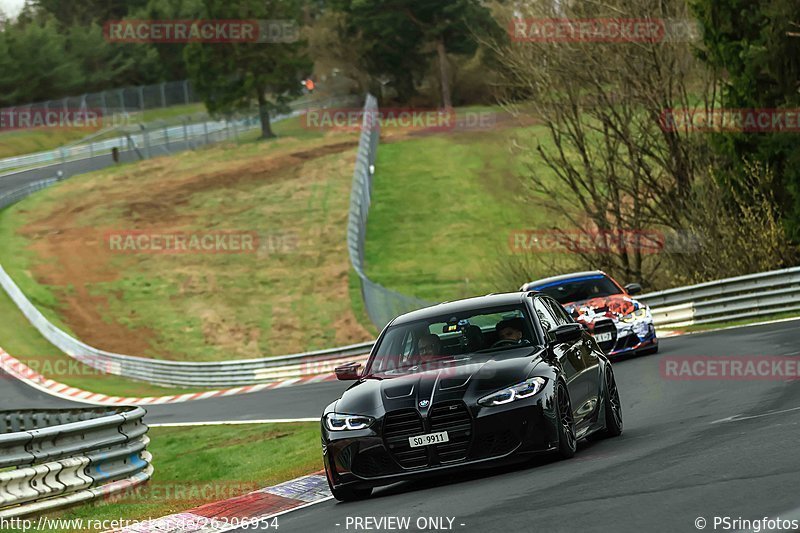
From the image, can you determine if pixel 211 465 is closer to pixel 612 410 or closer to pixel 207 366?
pixel 612 410

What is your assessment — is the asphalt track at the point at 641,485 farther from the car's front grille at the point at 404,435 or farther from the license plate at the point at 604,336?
the license plate at the point at 604,336

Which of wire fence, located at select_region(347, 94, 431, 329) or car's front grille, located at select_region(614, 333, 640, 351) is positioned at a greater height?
car's front grille, located at select_region(614, 333, 640, 351)

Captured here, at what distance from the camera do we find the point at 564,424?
10477 millimetres

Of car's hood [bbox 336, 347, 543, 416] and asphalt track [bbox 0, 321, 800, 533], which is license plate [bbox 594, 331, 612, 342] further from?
car's hood [bbox 336, 347, 543, 416]

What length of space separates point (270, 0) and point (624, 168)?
53278 millimetres

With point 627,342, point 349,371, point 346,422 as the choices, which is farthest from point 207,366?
point 346,422

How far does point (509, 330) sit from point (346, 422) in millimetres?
1709

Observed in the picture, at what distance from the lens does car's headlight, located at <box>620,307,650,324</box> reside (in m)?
21.1

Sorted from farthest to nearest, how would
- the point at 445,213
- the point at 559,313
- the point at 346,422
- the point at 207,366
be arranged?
the point at 445,213 < the point at 207,366 < the point at 559,313 < the point at 346,422

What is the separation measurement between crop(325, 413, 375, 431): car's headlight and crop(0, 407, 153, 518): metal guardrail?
2.71 m

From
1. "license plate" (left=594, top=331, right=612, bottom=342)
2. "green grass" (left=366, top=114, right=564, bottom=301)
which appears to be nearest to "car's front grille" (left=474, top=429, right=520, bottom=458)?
"license plate" (left=594, top=331, right=612, bottom=342)

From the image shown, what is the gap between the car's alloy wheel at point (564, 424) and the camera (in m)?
10.4

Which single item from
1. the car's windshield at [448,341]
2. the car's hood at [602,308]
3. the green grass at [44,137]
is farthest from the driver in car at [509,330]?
the green grass at [44,137]

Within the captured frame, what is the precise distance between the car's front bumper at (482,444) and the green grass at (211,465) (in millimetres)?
2164
